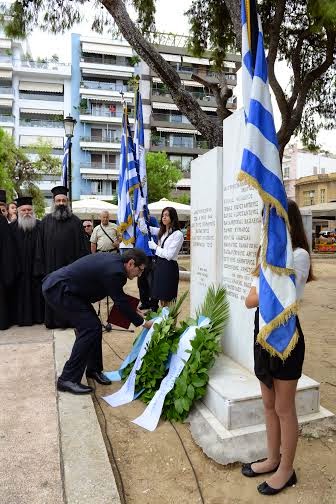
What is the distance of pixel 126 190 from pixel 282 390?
643cm

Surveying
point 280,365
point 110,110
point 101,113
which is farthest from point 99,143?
point 280,365

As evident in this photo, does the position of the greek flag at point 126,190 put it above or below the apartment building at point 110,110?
below

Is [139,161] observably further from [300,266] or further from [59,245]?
[300,266]

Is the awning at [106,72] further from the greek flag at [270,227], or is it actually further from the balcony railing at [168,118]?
the greek flag at [270,227]

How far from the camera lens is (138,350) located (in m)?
4.39

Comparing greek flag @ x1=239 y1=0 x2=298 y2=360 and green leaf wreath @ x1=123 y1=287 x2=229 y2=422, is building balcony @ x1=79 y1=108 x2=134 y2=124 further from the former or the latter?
greek flag @ x1=239 y1=0 x2=298 y2=360

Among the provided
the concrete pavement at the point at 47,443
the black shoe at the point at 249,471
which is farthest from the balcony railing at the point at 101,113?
the black shoe at the point at 249,471

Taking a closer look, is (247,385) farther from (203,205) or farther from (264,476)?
(203,205)

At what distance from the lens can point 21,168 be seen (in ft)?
98.2

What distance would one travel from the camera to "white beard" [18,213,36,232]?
23.5ft

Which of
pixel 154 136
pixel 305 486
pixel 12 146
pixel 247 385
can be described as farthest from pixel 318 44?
pixel 154 136

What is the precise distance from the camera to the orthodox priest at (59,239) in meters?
6.80

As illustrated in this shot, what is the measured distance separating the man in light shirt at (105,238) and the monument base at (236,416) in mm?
6397

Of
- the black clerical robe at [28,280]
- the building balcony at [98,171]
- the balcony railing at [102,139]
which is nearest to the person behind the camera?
the black clerical robe at [28,280]
